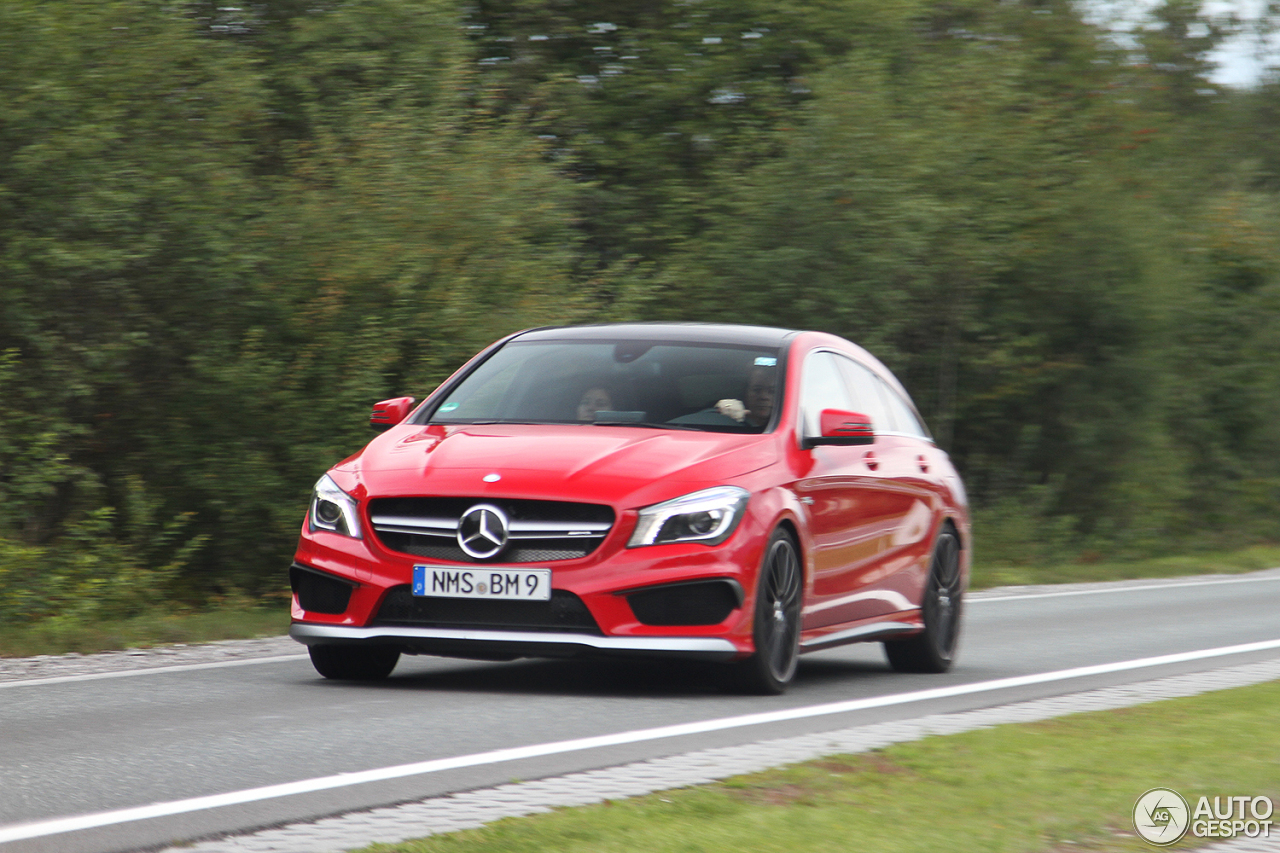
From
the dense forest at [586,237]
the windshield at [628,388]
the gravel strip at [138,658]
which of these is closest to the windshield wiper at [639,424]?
the windshield at [628,388]

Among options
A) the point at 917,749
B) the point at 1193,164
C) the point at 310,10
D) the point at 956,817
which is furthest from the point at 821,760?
the point at 1193,164

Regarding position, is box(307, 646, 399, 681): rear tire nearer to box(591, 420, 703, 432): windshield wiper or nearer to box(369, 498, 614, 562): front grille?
box(369, 498, 614, 562): front grille

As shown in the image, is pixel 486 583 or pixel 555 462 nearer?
pixel 486 583

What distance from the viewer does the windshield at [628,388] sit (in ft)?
28.9

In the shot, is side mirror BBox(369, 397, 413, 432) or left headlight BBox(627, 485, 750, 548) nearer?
left headlight BBox(627, 485, 750, 548)

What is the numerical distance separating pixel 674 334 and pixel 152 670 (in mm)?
3005

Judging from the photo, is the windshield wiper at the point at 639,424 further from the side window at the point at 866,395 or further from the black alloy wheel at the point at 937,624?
the black alloy wheel at the point at 937,624

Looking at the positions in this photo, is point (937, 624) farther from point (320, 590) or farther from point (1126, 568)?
point (1126, 568)

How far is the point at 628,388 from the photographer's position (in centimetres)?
900

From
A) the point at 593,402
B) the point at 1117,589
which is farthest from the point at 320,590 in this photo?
the point at 1117,589

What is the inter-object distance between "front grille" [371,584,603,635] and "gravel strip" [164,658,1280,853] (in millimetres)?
1260

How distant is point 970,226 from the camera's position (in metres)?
23.7

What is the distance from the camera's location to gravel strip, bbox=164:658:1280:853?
16.1ft

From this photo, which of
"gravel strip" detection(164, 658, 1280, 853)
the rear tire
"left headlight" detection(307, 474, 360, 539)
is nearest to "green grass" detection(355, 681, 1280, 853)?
"gravel strip" detection(164, 658, 1280, 853)
